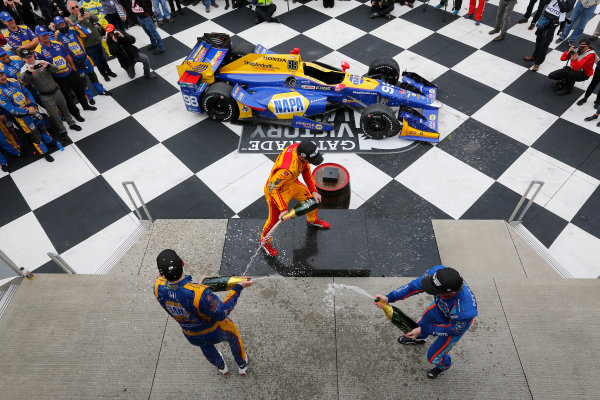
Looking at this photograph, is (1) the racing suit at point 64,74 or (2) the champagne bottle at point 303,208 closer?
(2) the champagne bottle at point 303,208

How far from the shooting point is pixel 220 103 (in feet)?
21.9

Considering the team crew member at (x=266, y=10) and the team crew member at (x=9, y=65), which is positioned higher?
the team crew member at (x=9, y=65)

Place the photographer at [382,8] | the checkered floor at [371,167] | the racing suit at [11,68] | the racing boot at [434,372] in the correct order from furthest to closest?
the photographer at [382,8], the racing suit at [11,68], the checkered floor at [371,167], the racing boot at [434,372]

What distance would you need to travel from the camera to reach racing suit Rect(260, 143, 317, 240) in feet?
12.8

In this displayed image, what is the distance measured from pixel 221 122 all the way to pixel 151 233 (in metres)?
2.99

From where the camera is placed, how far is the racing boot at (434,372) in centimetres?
323

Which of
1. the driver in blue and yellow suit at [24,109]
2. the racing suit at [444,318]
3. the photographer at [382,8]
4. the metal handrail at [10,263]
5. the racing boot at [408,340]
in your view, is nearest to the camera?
the racing suit at [444,318]

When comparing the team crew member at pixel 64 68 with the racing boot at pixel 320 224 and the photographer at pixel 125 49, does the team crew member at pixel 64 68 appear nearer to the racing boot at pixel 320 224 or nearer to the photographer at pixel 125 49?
the photographer at pixel 125 49

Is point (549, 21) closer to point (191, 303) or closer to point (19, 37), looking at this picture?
Answer: point (191, 303)

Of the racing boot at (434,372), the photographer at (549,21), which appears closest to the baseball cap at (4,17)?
→ the racing boot at (434,372)

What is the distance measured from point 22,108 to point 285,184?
4.59m

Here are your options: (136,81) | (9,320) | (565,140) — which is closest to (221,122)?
(136,81)

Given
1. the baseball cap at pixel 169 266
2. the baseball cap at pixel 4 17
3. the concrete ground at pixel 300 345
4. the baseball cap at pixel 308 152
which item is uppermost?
the baseball cap at pixel 4 17

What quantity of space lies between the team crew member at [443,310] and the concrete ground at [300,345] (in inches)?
14.6
